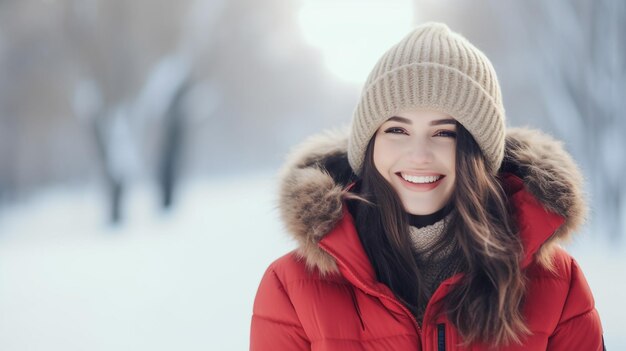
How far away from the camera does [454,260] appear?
0.96 metres

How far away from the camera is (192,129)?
1.57 metres

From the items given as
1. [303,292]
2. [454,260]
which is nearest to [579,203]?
[454,260]

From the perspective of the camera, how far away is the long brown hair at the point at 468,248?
877mm

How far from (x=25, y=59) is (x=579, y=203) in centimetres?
138

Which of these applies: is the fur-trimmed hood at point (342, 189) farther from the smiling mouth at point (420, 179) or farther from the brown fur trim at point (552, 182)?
the smiling mouth at point (420, 179)

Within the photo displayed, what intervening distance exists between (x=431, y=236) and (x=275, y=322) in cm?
31

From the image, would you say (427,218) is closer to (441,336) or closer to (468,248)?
(468,248)

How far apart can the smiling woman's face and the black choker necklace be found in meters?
0.04

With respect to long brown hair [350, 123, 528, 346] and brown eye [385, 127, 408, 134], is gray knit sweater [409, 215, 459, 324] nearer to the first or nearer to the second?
long brown hair [350, 123, 528, 346]

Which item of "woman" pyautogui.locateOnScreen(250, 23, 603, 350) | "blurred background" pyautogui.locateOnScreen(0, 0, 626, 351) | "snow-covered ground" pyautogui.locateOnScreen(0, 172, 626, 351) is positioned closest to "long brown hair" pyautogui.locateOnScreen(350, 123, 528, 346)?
"woman" pyautogui.locateOnScreen(250, 23, 603, 350)

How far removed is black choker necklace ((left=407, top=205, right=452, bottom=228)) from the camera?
98cm

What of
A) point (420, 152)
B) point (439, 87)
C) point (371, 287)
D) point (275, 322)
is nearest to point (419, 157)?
point (420, 152)

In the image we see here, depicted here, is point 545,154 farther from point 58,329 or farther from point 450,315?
point 58,329

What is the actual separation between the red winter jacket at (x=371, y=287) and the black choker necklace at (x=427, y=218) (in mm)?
117
